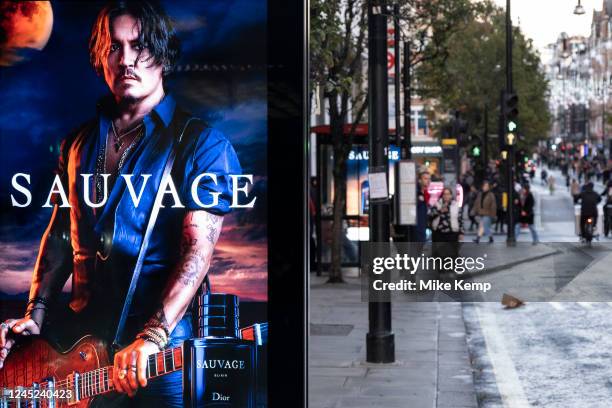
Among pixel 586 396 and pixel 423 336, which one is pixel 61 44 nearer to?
pixel 586 396

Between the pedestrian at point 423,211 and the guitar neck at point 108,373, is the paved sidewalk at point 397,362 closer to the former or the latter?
the pedestrian at point 423,211

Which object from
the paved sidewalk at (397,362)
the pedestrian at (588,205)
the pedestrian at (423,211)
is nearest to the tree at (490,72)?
the pedestrian at (588,205)

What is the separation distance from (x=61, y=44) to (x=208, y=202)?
75 cm

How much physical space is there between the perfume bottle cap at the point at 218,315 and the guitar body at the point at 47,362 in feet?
1.18

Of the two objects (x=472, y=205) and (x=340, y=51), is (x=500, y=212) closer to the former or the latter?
(x=472, y=205)

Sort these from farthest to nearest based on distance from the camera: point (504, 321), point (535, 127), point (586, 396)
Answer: point (535, 127)
point (504, 321)
point (586, 396)

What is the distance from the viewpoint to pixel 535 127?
Result: 68125 mm

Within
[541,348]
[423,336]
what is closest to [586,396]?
[541,348]

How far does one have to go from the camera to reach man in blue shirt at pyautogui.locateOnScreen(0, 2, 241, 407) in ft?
13.4

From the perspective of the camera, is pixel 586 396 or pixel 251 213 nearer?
pixel 251 213

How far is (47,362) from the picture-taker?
422 cm

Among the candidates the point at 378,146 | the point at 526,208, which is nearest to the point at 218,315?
the point at 378,146

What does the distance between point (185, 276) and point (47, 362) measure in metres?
0.60

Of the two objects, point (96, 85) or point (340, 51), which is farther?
point (340, 51)
